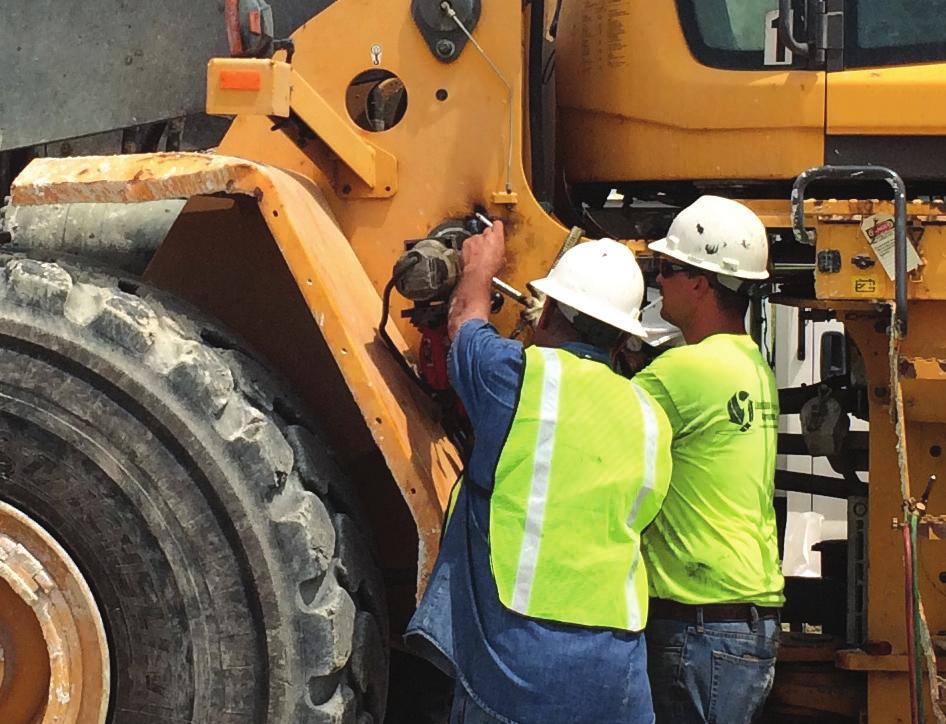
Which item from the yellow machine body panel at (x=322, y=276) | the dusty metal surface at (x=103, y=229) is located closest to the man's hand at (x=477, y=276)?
the yellow machine body panel at (x=322, y=276)

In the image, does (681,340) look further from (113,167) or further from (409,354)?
(113,167)

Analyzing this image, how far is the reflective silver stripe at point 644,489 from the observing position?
10.2 feet

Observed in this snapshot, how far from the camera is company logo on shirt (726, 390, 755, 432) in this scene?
344 cm

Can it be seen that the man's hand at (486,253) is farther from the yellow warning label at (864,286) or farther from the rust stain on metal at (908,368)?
the rust stain on metal at (908,368)

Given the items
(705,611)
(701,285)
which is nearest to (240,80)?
(701,285)

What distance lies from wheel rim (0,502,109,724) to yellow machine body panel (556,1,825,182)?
1.98 metres

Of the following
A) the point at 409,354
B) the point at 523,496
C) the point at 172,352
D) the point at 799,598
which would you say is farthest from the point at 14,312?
the point at 799,598

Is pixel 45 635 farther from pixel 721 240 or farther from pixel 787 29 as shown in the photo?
pixel 787 29

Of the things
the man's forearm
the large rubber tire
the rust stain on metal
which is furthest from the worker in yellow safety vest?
the rust stain on metal

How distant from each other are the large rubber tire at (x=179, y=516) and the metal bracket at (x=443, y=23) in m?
1.13

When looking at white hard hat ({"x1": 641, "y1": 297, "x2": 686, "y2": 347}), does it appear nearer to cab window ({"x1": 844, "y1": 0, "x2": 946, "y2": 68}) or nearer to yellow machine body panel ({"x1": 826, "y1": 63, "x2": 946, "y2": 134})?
yellow machine body panel ({"x1": 826, "y1": 63, "x2": 946, "y2": 134})

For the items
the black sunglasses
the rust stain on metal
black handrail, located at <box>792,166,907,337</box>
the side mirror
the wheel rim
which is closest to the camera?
the wheel rim

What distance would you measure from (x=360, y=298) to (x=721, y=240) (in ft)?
3.27

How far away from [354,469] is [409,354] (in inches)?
17.9
